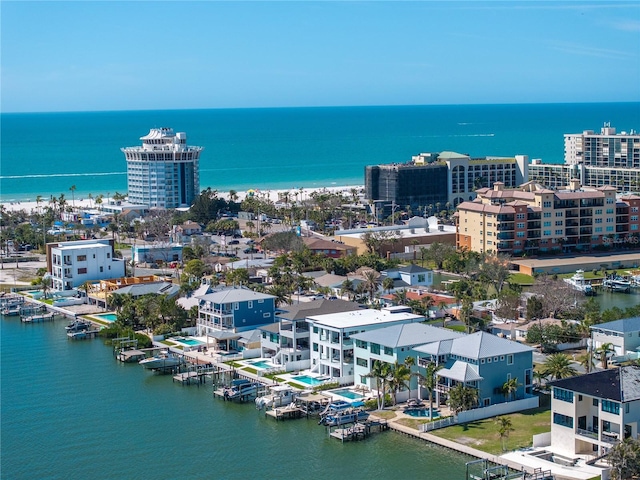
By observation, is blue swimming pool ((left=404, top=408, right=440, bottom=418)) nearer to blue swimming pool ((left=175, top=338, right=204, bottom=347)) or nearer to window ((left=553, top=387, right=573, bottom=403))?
window ((left=553, top=387, right=573, bottom=403))

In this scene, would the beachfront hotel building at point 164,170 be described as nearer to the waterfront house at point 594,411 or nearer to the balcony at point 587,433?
the waterfront house at point 594,411

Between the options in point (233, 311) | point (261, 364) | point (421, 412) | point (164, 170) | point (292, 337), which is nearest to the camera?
point (421, 412)

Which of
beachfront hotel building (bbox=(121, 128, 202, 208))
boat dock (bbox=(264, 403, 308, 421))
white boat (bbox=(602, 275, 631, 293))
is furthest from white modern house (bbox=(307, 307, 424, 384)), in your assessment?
beachfront hotel building (bbox=(121, 128, 202, 208))

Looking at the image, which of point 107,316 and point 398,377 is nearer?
point 398,377

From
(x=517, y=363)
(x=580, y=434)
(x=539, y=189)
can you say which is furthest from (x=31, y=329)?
(x=539, y=189)

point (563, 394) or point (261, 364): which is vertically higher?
point (563, 394)

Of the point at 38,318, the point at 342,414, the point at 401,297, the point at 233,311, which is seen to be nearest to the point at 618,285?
the point at 401,297

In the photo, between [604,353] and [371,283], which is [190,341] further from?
[604,353]

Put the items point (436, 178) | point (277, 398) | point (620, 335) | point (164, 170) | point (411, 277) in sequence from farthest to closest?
1. point (164, 170)
2. point (436, 178)
3. point (411, 277)
4. point (620, 335)
5. point (277, 398)
